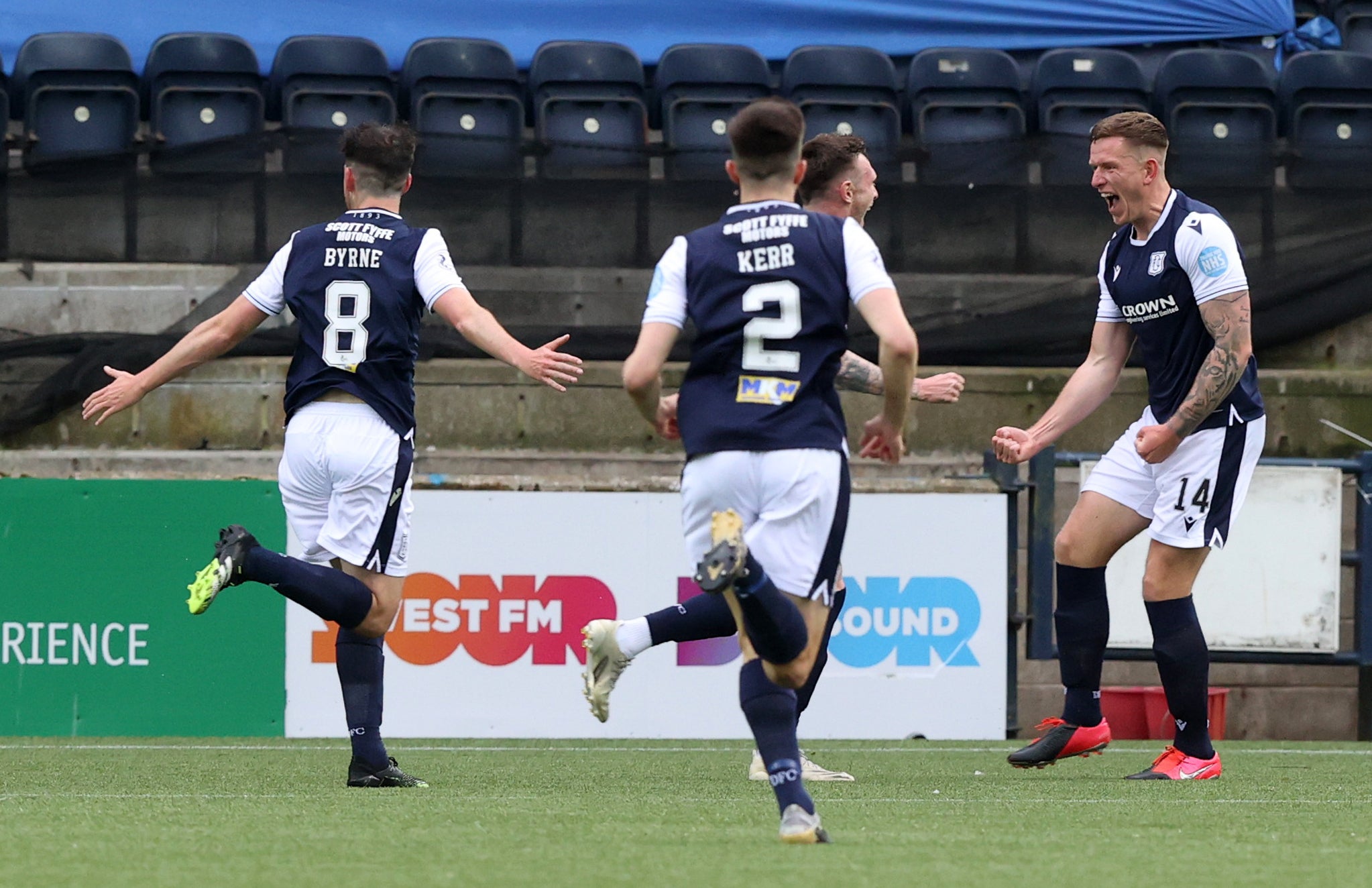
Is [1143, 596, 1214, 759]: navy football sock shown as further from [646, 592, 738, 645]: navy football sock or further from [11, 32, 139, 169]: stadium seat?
[11, 32, 139, 169]: stadium seat

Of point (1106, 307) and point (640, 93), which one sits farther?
point (640, 93)

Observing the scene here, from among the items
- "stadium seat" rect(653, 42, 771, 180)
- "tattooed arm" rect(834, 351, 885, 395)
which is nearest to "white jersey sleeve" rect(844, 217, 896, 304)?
"tattooed arm" rect(834, 351, 885, 395)

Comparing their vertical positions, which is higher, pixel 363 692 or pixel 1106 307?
pixel 1106 307

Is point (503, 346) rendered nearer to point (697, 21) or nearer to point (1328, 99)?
point (697, 21)

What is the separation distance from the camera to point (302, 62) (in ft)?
37.9

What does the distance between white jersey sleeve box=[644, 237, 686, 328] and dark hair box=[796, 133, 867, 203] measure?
1.78m

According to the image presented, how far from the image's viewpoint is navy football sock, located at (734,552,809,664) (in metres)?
3.70

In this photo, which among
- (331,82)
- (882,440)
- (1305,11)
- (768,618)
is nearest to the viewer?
→ (768,618)

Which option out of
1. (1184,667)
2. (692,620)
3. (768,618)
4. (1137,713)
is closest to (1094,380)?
(1184,667)

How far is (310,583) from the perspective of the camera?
506cm

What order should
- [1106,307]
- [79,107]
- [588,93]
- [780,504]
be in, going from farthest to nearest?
[588,93] < [79,107] < [1106,307] < [780,504]

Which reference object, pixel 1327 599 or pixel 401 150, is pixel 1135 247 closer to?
pixel 401 150

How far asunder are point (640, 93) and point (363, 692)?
701 centimetres

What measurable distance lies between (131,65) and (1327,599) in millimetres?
7641
